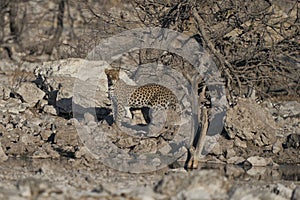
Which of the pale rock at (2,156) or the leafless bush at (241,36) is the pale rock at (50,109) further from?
the pale rock at (2,156)

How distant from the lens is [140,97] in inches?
507

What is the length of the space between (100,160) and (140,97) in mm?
2349

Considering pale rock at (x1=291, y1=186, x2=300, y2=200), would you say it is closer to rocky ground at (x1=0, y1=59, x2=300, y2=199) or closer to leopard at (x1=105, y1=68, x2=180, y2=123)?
rocky ground at (x1=0, y1=59, x2=300, y2=199)

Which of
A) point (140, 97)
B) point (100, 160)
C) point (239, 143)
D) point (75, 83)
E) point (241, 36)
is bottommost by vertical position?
point (100, 160)

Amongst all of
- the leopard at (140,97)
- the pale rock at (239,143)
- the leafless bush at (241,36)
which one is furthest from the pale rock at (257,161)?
the leopard at (140,97)

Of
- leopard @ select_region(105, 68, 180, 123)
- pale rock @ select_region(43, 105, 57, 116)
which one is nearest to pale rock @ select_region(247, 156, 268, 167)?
leopard @ select_region(105, 68, 180, 123)

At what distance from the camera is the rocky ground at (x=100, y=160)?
7.52m

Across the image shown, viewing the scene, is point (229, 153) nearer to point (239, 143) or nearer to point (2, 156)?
point (239, 143)

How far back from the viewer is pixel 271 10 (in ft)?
44.7

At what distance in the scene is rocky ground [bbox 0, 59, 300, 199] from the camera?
752cm

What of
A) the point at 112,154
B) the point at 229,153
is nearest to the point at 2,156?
the point at 112,154

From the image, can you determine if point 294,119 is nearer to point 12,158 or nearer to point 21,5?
point 12,158

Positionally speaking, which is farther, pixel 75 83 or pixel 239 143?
pixel 75 83

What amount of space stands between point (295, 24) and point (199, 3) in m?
1.79
